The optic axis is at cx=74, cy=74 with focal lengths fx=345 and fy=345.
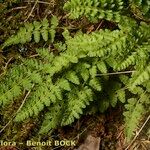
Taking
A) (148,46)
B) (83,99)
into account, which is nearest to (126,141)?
(83,99)

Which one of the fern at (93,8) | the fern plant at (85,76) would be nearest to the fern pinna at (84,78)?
the fern plant at (85,76)

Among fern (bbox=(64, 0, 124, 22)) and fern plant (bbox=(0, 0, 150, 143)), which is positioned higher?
fern (bbox=(64, 0, 124, 22))

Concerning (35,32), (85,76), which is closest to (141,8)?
(85,76)

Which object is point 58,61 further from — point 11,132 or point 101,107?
point 11,132

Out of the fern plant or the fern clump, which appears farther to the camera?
the fern clump

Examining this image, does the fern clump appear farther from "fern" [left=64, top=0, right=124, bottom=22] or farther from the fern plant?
"fern" [left=64, top=0, right=124, bottom=22]

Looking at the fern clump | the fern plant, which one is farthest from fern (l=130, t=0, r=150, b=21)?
the fern clump

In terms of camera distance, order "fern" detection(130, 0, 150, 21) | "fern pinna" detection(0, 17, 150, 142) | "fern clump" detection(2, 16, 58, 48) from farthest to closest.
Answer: "fern clump" detection(2, 16, 58, 48)
"fern" detection(130, 0, 150, 21)
"fern pinna" detection(0, 17, 150, 142)

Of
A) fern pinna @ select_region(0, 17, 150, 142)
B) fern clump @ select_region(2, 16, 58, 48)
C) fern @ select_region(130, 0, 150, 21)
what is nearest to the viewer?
fern pinna @ select_region(0, 17, 150, 142)
